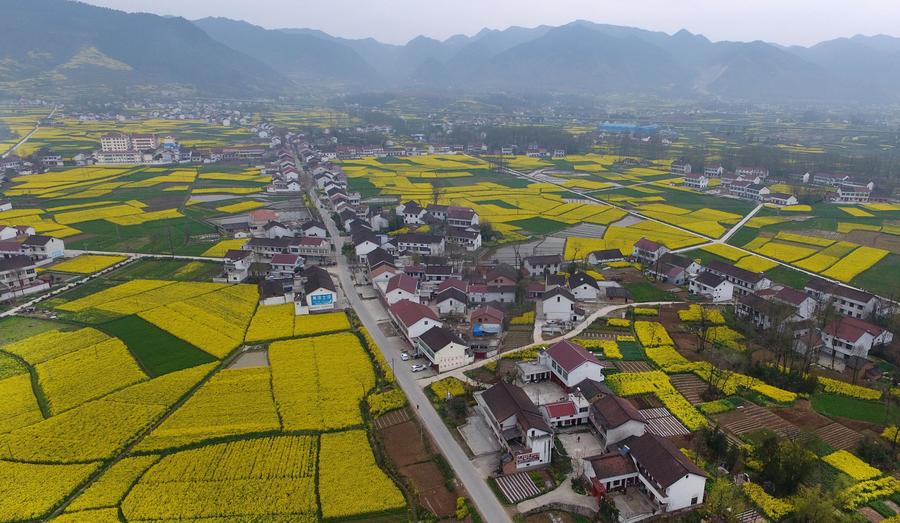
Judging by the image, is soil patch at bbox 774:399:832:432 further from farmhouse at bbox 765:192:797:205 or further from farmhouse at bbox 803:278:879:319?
farmhouse at bbox 765:192:797:205

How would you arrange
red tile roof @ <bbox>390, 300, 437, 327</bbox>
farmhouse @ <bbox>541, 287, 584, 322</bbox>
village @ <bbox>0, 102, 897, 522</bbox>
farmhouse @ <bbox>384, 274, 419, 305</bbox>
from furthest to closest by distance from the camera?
farmhouse @ <bbox>384, 274, 419, 305</bbox>
farmhouse @ <bbox>541, 287, 584, 322</bbox>
red tile roof @ <bbox>390, 300, 437, 327</bbox>
village @ <bbox>0, 102, 897, 522</bbox>

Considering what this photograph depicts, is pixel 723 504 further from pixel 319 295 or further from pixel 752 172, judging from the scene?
pixel 752 172

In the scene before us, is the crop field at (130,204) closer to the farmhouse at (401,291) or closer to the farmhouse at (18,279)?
the farmhouse at (18,279)

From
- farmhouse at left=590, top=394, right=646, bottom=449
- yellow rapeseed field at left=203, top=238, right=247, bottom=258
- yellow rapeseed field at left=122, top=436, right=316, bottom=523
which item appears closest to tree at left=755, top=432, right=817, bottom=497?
farmhouse at left=590, top=394, right=646, bottom=449

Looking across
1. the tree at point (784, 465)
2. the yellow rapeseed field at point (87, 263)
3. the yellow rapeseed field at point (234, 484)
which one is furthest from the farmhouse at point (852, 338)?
the yellow rapeseed field at point (87, 263)

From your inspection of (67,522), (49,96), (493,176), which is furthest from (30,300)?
(49,96)
